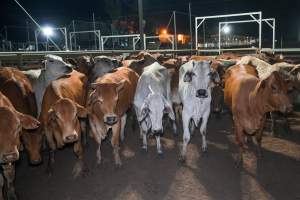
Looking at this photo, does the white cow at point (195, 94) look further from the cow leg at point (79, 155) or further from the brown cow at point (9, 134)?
the brown cow at point (9, 134)

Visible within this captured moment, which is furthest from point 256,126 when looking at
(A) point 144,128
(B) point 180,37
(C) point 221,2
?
(C) point 221,2

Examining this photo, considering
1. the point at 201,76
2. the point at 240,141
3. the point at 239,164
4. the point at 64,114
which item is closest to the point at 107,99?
the point at 64,114

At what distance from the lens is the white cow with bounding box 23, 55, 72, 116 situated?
726cm

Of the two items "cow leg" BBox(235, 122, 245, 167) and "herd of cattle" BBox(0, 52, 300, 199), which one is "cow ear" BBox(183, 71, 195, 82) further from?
"cow leg" BBox(235, 122, 245, 167)

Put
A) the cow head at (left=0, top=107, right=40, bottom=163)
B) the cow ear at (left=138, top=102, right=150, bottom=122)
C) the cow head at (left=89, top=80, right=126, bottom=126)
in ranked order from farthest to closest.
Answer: the cow ear at (left=138, top=102, right=150, bottom=122) < the cow head at (left=89, top=80, right=126, bottom=126) < the cow head at (left=0, top=107, right=40, bottom=163)

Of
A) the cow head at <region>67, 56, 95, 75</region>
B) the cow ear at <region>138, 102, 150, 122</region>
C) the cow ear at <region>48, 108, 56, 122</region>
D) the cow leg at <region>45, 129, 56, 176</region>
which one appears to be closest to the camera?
the cow ear at <region>48, 108, 56, 122</region>

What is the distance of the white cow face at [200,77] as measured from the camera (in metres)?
6.05

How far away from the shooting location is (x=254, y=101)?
18.9 ft

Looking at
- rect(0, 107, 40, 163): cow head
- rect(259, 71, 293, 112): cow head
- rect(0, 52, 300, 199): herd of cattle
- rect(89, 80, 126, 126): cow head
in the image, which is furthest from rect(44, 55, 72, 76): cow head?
rect(259, 71, 293, 112): cow head

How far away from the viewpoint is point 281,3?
3234 centimetres

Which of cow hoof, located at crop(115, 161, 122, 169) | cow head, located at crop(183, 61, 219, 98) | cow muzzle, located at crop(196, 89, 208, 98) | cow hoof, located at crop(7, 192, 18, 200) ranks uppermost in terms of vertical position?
cow head, located at crop(183, 61, 219, 98)

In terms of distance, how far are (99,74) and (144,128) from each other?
2.80 meters

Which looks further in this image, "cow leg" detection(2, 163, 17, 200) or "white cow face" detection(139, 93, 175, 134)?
"white cow face" detection(139, 93, 175, 134)

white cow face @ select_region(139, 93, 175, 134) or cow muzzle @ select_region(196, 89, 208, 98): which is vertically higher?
cow muzzle @ select_region(196, 89, 208, 98)
